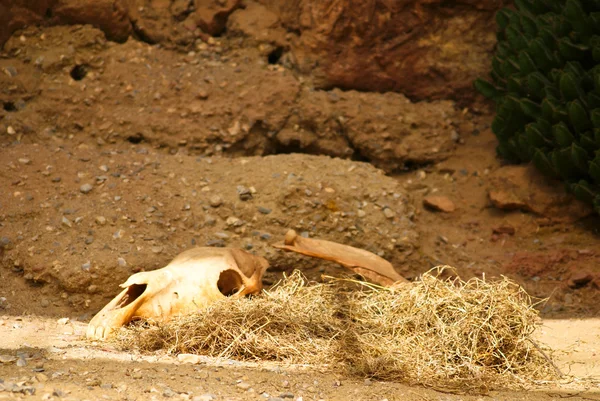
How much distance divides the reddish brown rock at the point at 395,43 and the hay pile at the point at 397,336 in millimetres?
3153

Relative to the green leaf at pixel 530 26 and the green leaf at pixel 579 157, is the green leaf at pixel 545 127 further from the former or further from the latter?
the green leaf at pixel 530 26

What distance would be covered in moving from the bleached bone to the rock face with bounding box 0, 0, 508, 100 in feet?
7.58

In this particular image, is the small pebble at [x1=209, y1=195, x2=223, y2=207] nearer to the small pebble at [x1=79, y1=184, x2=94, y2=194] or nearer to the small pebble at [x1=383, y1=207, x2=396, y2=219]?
the small pebble at [x1=79, y1=184, x2=94, y2=194]

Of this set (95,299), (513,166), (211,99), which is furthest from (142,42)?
(513,166)

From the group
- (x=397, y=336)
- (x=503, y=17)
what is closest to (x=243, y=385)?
(x=397, y=336)

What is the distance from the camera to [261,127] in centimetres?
690

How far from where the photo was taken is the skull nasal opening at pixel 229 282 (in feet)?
16.2

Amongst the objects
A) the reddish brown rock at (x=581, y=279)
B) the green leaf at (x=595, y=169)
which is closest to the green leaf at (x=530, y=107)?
Answer: the green leaf at (x=595, y=169)

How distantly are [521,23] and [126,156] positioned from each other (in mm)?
3261

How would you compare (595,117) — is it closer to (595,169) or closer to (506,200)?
(595,169)

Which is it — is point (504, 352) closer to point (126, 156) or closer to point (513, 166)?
point (513, 166)

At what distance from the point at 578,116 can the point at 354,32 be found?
210 centimetres

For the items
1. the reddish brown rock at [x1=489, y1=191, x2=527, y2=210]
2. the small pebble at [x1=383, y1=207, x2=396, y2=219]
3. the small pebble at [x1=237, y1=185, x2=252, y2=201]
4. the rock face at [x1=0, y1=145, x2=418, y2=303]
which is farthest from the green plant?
the small pebble at [x1=237, y1=185, x2=252, y2=201]

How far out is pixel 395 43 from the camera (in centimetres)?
732
